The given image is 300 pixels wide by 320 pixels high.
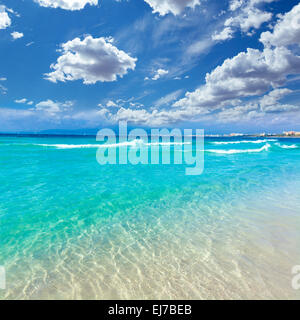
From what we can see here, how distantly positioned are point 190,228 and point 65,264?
396 cm

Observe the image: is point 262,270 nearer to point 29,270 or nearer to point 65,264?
point 65,264

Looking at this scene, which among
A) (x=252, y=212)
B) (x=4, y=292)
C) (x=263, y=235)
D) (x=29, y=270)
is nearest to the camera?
(x=4, y=292)

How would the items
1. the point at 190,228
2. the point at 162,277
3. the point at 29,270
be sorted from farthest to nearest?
the point at 190,228 → the point at 29,270 → the point at 162,277

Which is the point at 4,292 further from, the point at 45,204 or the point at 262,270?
the point at 262,270

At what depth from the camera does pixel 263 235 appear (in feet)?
19.1

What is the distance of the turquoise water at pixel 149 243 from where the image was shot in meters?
3.91

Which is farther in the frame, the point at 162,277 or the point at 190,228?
the point at 190,228

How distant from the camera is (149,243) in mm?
5543

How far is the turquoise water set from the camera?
391cm

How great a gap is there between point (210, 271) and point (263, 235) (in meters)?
2.63
